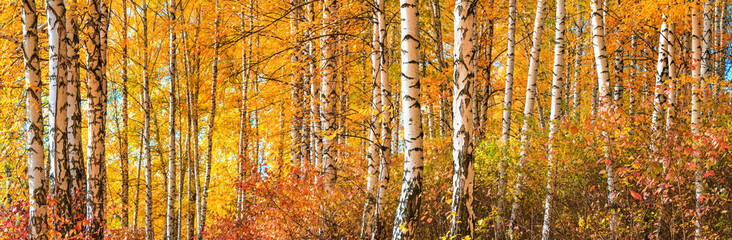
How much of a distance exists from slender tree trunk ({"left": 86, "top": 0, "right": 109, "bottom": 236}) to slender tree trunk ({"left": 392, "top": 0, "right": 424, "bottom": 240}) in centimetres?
380

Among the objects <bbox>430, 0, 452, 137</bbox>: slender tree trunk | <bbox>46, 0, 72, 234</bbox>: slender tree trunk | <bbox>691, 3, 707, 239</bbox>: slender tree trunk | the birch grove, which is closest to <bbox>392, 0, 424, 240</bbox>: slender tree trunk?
the birch grove

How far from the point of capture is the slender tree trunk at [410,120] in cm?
503

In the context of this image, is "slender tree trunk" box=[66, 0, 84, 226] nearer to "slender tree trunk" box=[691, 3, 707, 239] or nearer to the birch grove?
the birch grove

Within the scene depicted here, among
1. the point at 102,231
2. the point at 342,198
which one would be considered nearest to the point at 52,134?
the point at 102,231

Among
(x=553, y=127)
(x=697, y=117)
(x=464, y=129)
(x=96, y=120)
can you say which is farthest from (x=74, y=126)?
(x=697, y=117)

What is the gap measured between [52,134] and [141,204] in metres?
14.1

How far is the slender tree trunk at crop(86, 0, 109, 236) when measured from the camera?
6.18m

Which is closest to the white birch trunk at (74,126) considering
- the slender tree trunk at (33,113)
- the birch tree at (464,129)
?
the slender tree trunk at (33,113)

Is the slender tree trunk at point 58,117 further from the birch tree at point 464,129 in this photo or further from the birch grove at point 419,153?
the birch tree at point 464,129

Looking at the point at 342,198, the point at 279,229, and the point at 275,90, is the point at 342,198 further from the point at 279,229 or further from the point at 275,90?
the point at 275,90

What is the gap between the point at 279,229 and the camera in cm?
679

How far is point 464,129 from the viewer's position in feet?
14.8

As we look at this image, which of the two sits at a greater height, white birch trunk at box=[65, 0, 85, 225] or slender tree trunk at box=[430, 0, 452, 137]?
slender tree trunk at box=[430, 0, 452, 137]

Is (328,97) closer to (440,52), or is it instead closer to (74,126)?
(440,52)
